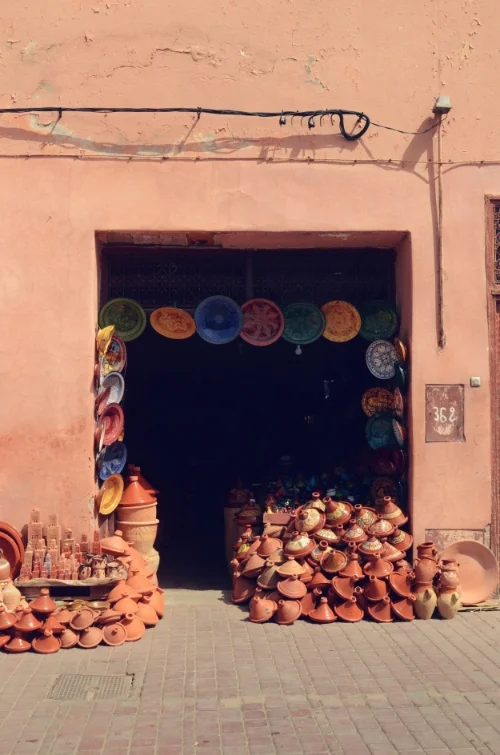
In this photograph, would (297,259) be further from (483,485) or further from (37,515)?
(37,515)

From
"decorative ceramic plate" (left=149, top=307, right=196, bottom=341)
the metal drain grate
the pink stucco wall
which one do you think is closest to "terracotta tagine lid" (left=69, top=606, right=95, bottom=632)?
the metal drain grate

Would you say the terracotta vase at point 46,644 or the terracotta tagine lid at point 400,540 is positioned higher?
the terracotta tagine lid at point 400,540

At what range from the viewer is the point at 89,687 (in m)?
4.96

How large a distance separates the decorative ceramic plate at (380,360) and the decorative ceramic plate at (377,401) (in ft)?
0.80

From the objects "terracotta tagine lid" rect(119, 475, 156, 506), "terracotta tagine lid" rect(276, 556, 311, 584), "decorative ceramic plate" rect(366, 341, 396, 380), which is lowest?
"terracotta tagine lid" rect(276, 556, 311, 584)

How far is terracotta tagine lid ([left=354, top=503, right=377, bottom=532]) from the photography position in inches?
271

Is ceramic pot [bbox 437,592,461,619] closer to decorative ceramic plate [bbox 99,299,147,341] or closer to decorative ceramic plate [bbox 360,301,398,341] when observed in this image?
decorative ceramic plate [bbox 360,301,398,341]

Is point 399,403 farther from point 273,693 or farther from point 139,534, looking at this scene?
point 273,693

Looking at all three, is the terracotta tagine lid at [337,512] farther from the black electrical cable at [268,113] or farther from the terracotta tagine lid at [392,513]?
the black electrical cable at [268,113]

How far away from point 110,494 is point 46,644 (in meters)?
1.73

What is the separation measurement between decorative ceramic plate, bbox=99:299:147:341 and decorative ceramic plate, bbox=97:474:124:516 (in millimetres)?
1304

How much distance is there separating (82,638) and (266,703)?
1.64 meters

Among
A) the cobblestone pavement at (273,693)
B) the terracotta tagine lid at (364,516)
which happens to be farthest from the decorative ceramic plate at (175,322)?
the cobblestone pavement at (273,693)

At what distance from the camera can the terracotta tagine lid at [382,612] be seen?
630cm
